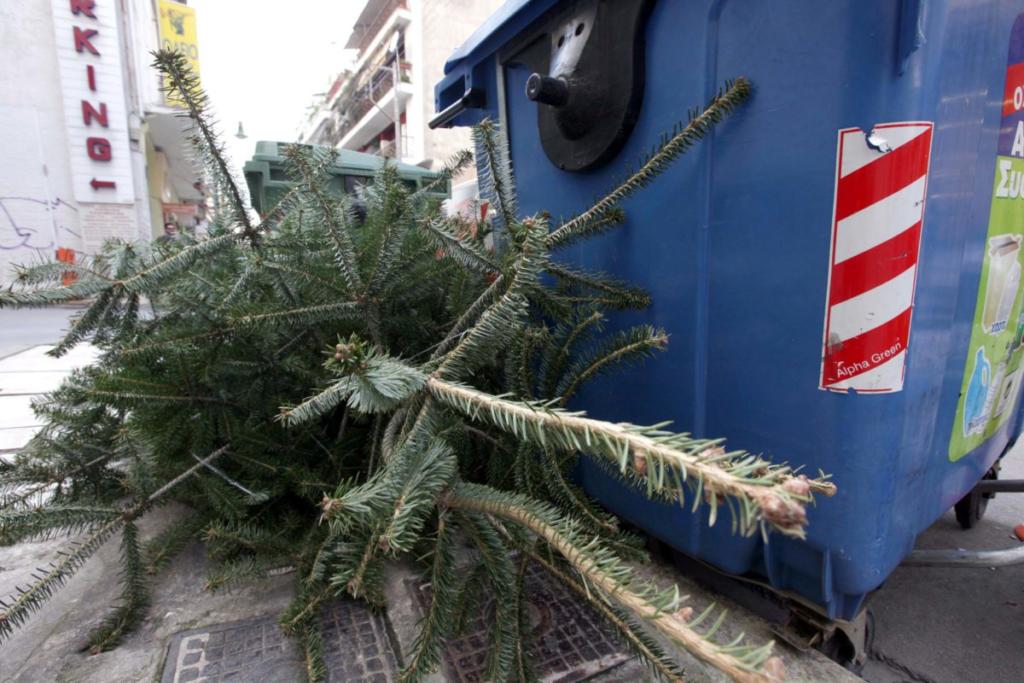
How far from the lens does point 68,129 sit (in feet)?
38.5

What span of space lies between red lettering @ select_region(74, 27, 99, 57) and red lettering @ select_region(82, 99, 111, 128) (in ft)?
3.85

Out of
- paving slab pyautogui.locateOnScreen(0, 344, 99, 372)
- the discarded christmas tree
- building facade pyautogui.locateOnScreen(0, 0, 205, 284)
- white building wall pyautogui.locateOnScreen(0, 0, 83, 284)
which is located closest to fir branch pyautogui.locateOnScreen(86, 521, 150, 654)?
the discarded christmas tree

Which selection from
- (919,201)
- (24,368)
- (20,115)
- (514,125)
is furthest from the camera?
(20,115)

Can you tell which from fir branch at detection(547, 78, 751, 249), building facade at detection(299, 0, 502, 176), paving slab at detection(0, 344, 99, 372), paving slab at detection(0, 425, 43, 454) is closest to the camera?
fir branch at detection(547, 78, 751, 249)

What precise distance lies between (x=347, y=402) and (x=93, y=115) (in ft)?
50.1

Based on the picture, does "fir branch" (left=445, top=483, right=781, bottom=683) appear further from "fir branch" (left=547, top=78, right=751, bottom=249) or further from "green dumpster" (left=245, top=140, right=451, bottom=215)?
"green dumpster" (left=245, top=140, right=451, bottom=215)

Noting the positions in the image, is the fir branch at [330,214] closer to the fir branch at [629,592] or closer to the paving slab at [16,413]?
the fir branch at [629,592]

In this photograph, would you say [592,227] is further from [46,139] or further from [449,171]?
[46,139]

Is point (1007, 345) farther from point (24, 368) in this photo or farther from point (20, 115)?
point (20, 115)

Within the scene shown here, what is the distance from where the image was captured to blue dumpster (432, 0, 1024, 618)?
0.96 m

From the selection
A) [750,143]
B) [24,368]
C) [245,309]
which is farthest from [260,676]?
[24,368]

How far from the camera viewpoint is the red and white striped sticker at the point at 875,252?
94 centimetres

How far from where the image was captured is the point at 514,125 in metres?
1.86

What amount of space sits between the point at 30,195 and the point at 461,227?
15.2 meters
